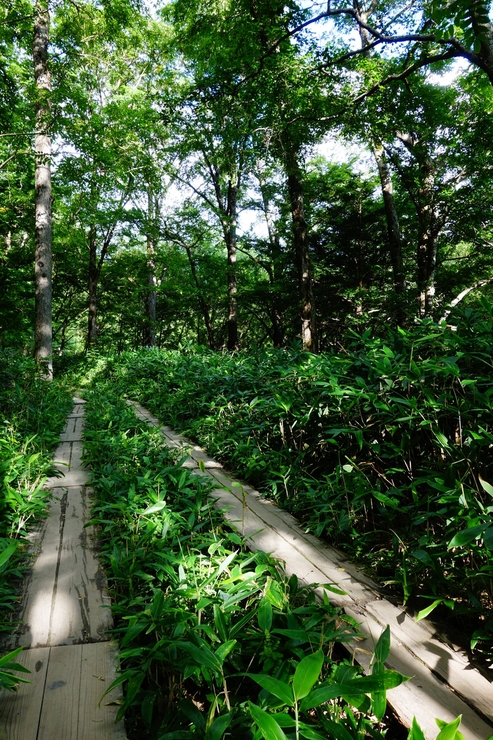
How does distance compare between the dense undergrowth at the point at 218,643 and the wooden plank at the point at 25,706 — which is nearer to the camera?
the dense undergrowth at the point at 218,643

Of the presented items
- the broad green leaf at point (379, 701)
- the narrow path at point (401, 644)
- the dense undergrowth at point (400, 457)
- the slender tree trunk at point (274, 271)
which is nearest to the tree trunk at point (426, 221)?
the slender tree trunk at point (274, 271)

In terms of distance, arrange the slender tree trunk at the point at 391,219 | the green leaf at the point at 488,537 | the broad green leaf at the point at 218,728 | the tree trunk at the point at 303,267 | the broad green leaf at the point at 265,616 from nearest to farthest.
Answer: the broad green leaf at the point at 218,728 → the green leaf at the point at 488,537 → the broad green leaf at the point at 265,616 → the tree trunk at the point at 303,267 → the slender tree trunk at the point at 391,219

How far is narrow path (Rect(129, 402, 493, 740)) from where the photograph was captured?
1.18m

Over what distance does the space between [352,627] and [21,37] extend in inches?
491

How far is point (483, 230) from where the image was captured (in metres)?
10.9

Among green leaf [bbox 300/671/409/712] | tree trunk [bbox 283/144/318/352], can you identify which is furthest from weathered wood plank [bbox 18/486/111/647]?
tree trunk [bbox 283/144/318/352]

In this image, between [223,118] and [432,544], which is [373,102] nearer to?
[223,118]

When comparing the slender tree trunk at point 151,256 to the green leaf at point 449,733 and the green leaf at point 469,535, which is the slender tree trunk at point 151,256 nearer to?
the green leaf at point 469,535

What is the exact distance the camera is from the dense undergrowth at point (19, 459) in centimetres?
179

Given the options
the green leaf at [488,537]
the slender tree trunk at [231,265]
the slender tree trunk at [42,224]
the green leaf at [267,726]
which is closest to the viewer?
the green leaf at [267,726]

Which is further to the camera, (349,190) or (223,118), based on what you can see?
(349,190)

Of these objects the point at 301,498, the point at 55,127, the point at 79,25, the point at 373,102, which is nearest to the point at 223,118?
the point at 373,102

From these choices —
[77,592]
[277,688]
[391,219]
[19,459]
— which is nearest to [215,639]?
[277,688]

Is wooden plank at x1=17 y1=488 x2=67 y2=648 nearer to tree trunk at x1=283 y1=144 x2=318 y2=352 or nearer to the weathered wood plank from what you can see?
the weathered wood plank
